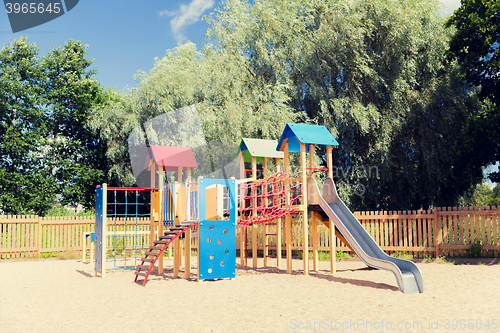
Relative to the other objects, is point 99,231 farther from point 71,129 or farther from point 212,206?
point 71,129

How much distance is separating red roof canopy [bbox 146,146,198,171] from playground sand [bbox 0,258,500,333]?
3.30 meters

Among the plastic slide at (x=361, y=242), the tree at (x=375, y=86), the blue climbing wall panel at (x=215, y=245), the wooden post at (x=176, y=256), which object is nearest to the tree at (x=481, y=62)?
the tree at (x=375, y=86)

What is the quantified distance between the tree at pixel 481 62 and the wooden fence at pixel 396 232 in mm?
2386

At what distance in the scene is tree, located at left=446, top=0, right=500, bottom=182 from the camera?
1277 cm

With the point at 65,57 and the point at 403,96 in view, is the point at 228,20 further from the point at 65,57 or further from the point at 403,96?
the point at 65,57

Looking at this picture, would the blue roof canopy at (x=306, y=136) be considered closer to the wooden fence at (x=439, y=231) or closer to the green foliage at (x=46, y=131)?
the wooden fence at (x=439, y=231)

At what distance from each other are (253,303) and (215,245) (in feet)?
9.61

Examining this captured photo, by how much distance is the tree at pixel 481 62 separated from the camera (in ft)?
41.9

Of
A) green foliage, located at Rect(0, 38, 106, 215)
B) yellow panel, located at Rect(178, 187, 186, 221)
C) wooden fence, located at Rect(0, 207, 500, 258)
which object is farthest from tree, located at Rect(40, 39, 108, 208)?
yellow panel, located at Rect(178, 187, 186, 221)

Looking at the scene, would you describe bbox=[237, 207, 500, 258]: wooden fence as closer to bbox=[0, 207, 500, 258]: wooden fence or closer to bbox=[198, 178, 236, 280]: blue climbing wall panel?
bbox=[0, 207, 500, 258]: wooden fence

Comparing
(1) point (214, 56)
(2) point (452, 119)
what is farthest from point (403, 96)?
(1) point (214, 56)

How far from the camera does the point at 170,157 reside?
11.7 meters

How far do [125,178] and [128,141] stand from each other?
1996 millimetres

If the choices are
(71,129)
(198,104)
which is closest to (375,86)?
(198,104)
